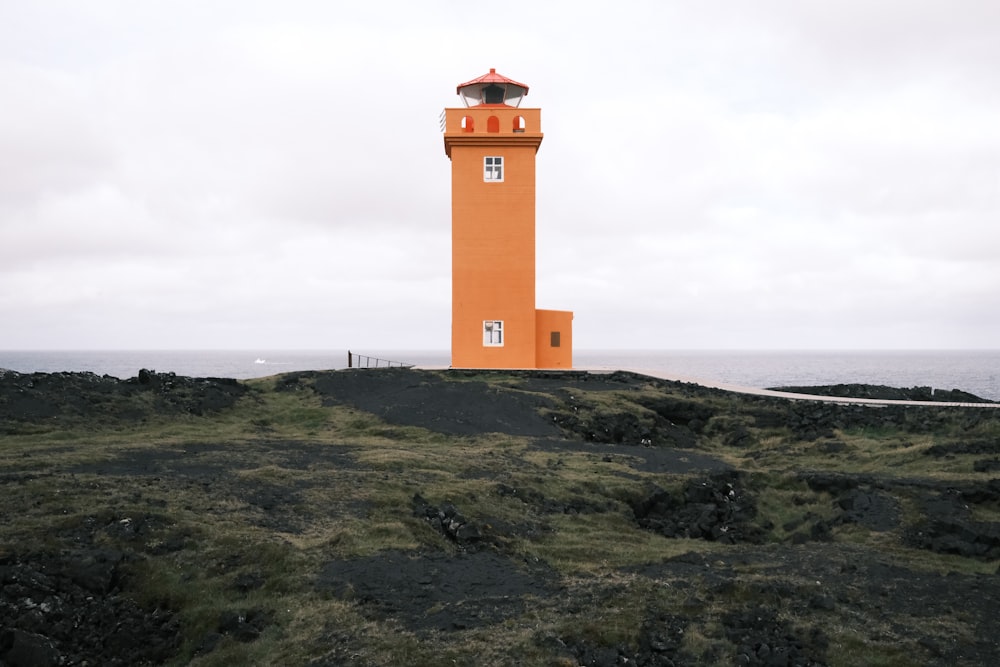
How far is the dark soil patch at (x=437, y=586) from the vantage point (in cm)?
840

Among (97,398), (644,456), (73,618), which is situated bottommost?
(73,618)

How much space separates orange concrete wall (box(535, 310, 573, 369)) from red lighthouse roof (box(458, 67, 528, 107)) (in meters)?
9.32

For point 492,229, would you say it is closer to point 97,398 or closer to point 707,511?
point 97,398

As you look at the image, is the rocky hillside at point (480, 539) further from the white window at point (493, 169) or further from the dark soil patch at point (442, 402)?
the white window at point (493, 169)

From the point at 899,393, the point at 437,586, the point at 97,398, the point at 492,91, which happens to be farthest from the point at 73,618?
the point at 899,393

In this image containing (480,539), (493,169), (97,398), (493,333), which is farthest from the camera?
(493,333)

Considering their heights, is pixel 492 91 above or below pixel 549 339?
above

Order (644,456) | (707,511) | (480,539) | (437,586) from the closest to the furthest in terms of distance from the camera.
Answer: (437,586) → (480,539) → (707,511) → (644,456)

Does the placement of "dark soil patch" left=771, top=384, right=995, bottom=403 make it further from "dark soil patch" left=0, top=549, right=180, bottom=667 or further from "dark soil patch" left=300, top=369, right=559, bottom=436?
"dark soil patch" left=0, top=549, right=180, bottom=667

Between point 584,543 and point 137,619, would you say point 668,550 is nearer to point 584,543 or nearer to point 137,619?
point 584,543

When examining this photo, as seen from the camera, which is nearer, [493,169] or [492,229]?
[492,229]

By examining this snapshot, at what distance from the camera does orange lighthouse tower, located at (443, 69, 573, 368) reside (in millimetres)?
30609

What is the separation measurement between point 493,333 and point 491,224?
462 centimetres

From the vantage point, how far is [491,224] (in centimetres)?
3064
